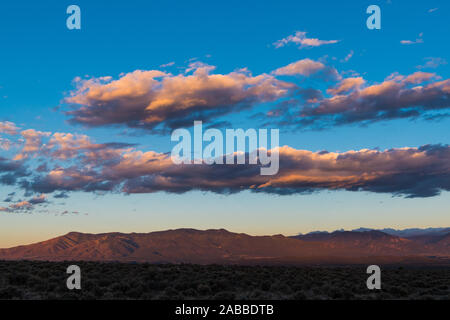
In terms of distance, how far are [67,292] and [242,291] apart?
1137cm

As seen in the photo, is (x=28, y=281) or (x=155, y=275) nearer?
(x=28, y=281)
